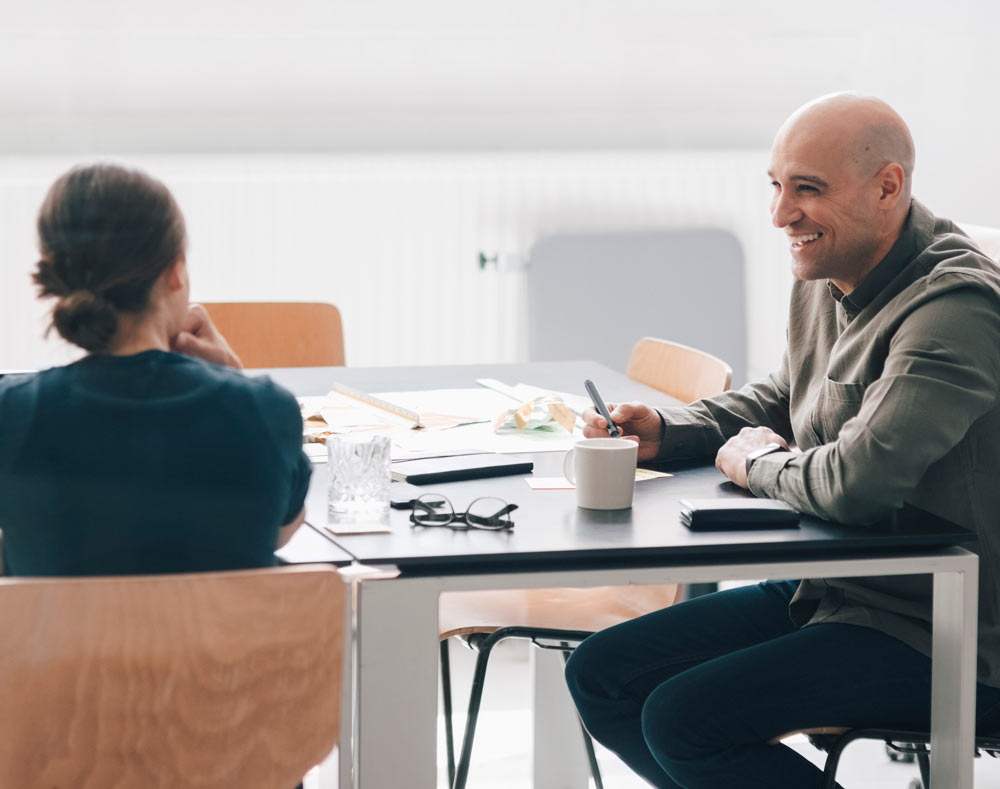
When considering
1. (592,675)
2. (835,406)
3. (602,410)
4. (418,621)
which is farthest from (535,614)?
(418,621)

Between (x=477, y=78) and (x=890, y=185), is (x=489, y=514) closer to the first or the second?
(x=890, y=185)

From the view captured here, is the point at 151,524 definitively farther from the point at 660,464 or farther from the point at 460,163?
the point at 460,163

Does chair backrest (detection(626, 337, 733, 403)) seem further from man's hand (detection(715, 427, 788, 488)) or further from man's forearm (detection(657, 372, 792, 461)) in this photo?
man's hand (detection(715, 427, 788, 488))

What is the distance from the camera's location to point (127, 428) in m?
1.30

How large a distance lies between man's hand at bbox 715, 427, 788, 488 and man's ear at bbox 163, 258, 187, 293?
0.80m

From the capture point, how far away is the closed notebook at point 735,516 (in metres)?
1.53

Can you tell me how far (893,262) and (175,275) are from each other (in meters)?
1.00

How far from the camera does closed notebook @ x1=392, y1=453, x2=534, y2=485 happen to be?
1776 mm

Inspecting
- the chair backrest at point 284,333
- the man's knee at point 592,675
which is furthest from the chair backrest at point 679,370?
the chair backrest at point 284,333

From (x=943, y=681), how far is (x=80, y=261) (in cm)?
115

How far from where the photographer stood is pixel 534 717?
2.45 meters

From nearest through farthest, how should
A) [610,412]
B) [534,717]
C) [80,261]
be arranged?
[80,261] < [610,412] < [534,717]

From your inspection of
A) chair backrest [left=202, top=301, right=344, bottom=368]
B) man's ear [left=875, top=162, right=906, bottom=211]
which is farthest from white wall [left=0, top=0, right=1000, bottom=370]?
man's ear [left=875, top=162, right=906, bottom=211]

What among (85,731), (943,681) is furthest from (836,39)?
(85,731)
